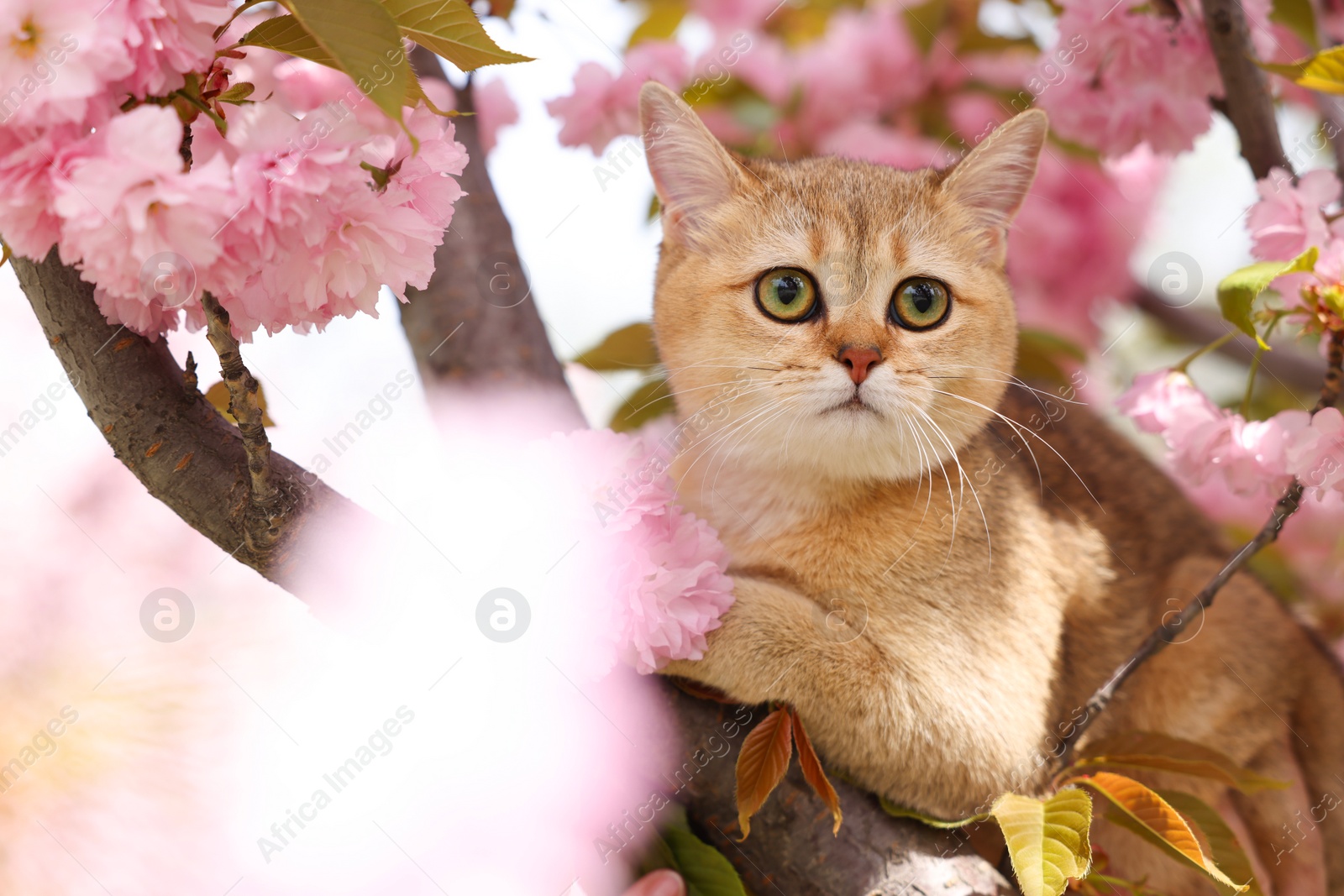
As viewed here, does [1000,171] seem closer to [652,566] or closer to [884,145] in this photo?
[652,566]

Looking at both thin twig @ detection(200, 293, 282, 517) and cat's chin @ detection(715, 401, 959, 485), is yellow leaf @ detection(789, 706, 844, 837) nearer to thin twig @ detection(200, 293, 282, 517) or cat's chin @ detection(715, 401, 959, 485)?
cat's chin @ detection(715, 401, 959, 485)

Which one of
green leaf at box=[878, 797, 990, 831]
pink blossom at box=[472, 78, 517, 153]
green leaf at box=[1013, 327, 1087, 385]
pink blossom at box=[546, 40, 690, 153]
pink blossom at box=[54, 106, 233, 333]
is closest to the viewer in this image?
pink blossom at box=[54, 106, 233, 333]

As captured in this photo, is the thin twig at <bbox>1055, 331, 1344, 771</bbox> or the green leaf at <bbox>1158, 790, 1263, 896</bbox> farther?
the thin twig at <bbox>1055, 331, 1344, 771</bbox>

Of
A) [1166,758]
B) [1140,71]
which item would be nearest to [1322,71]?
[1140,71]

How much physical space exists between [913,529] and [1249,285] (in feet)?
2.31

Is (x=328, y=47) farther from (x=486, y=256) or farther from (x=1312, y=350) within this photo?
(x=1312, y=350)

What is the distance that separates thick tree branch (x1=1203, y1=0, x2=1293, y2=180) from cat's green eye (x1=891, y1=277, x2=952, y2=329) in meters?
0.87

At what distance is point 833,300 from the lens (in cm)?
180

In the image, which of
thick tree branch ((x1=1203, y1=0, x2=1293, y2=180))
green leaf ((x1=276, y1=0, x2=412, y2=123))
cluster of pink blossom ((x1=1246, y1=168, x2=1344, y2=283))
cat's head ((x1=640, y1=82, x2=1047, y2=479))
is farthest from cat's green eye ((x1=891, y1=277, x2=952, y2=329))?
green leaf ((x1=276, y1=0, x2=412, y2=123))

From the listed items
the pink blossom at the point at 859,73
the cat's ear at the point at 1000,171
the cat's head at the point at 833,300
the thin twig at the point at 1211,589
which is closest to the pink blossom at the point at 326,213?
the cat's head at the point at 833,300

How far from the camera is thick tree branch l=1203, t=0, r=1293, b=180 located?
2.06 meters

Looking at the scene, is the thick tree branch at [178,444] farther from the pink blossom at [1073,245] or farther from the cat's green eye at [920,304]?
the pink blossom at [1073,245]

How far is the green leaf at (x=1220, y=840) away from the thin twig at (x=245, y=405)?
144 centimetres

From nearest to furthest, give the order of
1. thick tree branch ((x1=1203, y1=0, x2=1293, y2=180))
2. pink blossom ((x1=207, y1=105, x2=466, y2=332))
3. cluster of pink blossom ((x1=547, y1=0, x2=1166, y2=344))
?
pink blossom ((x1=207, y1=105, x2=466, y2=332)), thick tree branch ((x1=1203, y1=0, x2=1293, y2=180)), cluster of pink blossom ((x1=547, y1=0, x2=1166, y2=344))
